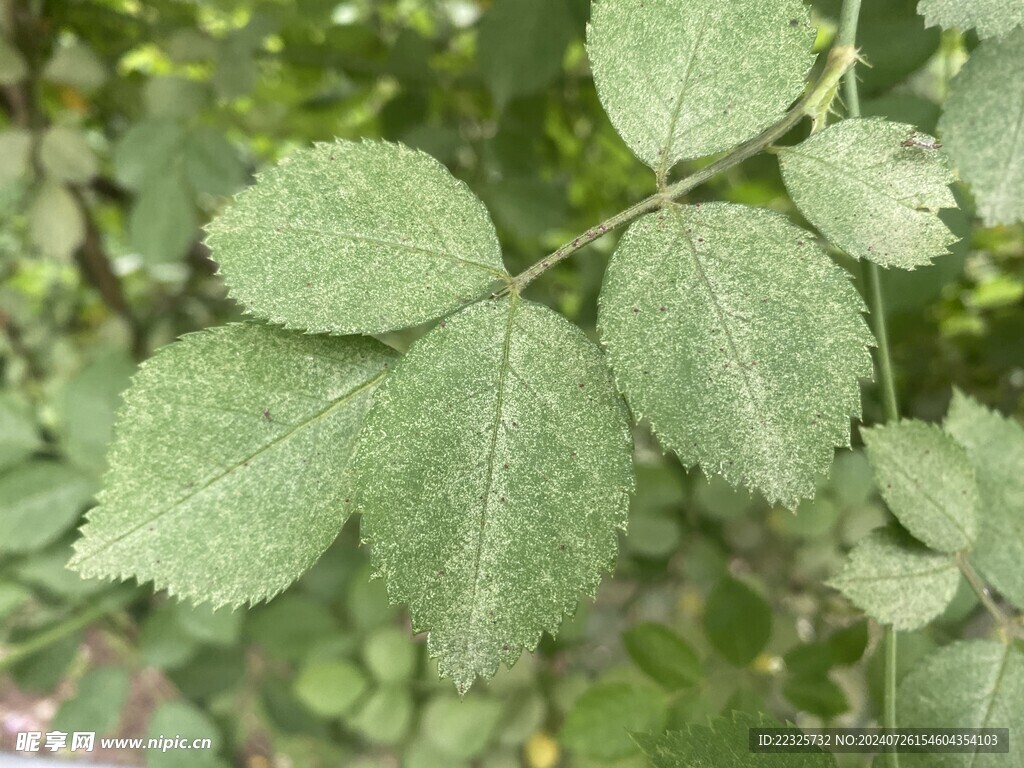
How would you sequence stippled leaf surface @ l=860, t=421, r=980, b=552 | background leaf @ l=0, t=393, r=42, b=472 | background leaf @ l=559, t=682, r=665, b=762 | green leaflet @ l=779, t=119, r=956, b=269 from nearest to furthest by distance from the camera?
1. green leaflet @ l=779, t=119, r=956, b=269
2. stippled leaf surface @ l=860, t=421, r=980, b=552
3. background leaf @ l=559, t=682, r=665, b=762
4. background leaf @ l=0, t=393, r=42, b=472

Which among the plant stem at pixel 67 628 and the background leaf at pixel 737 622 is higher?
the plant stem at pixel 67 628

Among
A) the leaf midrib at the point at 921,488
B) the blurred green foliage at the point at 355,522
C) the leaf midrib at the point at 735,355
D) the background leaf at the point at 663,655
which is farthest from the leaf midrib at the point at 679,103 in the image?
the background leaf at the point at 663,655

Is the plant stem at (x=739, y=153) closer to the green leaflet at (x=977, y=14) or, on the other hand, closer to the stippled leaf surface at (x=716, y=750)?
the green leaflet at (x=977, y=14)

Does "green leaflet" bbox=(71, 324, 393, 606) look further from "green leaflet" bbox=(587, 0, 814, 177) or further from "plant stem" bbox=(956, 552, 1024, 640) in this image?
"plant stem" bbox=(956, 552, 1024, 640)

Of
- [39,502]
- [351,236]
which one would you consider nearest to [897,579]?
[351,236]

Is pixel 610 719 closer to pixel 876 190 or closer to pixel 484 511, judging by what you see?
pixel 484 511

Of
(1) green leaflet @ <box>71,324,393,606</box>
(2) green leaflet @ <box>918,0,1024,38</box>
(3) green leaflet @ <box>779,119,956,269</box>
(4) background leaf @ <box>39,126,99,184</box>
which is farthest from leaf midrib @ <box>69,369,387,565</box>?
(4) background leaf @ <box>39,126,99,184</box>

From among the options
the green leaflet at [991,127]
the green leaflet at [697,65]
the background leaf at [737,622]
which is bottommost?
the background leaf at [737,622]
